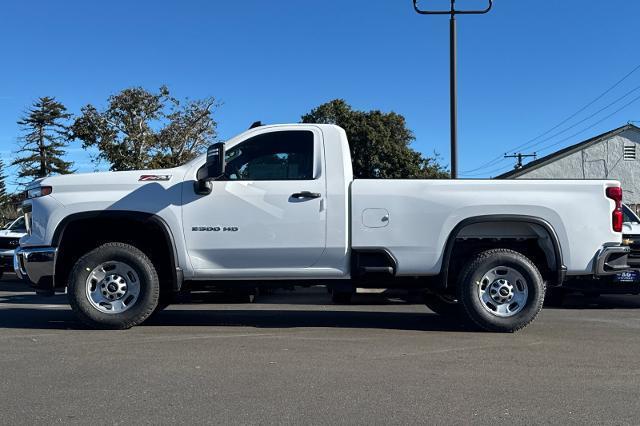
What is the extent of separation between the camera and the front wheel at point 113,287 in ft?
22.6

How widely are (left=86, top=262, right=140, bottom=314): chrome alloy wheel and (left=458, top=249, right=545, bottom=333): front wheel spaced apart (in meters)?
3.75

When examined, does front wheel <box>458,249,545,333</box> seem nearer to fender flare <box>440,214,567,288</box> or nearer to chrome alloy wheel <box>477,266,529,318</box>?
chrome alloy wheel <box>477,266,529,318</box>

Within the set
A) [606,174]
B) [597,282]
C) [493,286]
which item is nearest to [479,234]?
[493,286]

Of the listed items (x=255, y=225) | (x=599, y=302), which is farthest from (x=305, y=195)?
(x=599, y=302)

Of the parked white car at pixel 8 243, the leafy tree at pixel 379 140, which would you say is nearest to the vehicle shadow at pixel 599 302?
the parked white car at pixel 8 243

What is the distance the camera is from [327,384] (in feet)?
16.3

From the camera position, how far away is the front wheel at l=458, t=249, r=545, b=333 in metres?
6.94

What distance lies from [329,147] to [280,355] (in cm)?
252

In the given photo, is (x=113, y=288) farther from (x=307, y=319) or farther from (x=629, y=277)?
(x=629, y=277)

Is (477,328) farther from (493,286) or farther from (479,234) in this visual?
(479,234)

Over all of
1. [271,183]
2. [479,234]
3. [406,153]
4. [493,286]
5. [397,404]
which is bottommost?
[397,404]

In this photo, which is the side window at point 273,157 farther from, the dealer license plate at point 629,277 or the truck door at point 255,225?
the dealer license plate at point 629,277

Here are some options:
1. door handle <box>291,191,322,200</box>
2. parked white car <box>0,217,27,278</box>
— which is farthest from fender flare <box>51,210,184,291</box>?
parked white car <box>0,217,27,278</box>

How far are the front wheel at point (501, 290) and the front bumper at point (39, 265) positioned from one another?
4.62 metres
